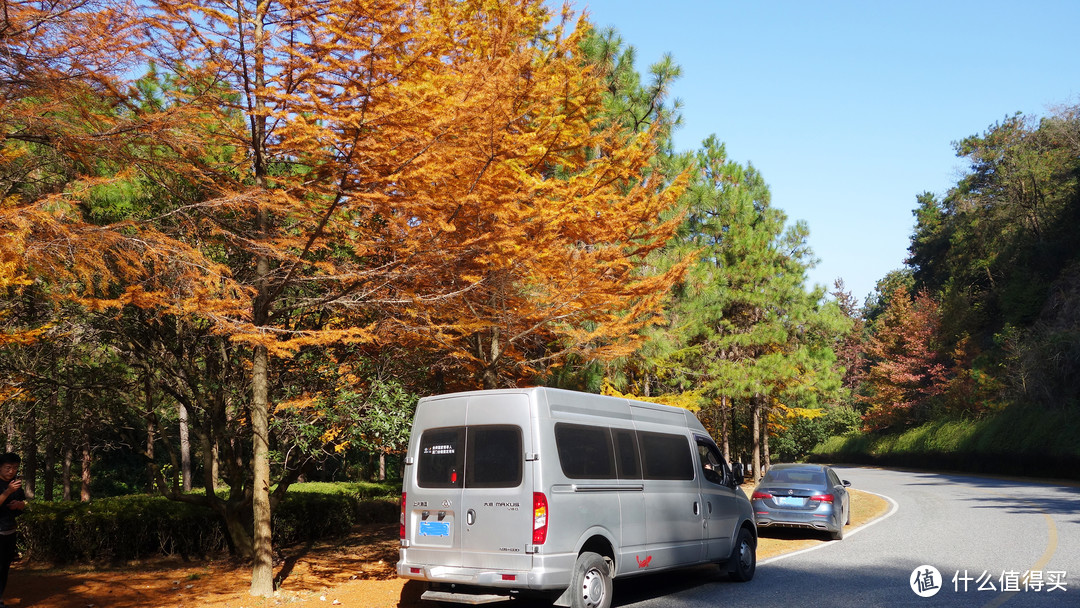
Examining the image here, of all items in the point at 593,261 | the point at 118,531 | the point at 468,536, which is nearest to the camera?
the point at 468,536

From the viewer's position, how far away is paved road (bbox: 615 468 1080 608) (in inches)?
322

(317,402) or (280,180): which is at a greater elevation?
(280,180)

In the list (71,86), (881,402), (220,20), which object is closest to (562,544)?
(71,86)

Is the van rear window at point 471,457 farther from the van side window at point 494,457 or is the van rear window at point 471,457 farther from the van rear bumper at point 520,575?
the van rear bumper at point 520,575

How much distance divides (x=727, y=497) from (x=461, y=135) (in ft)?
18.8

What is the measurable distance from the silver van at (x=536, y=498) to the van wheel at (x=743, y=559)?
102 centimetres

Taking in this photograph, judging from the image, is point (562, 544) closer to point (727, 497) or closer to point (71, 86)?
point (727, 497)

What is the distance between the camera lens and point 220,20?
872 cm

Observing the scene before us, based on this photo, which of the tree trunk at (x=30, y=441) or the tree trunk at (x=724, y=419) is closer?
the tree trunk at (x=30, y=441)

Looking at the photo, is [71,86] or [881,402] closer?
[71,86]

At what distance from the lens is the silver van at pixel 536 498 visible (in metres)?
Result: 7.08

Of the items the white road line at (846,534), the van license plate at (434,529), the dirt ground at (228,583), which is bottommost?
the white road line at (846,534)
